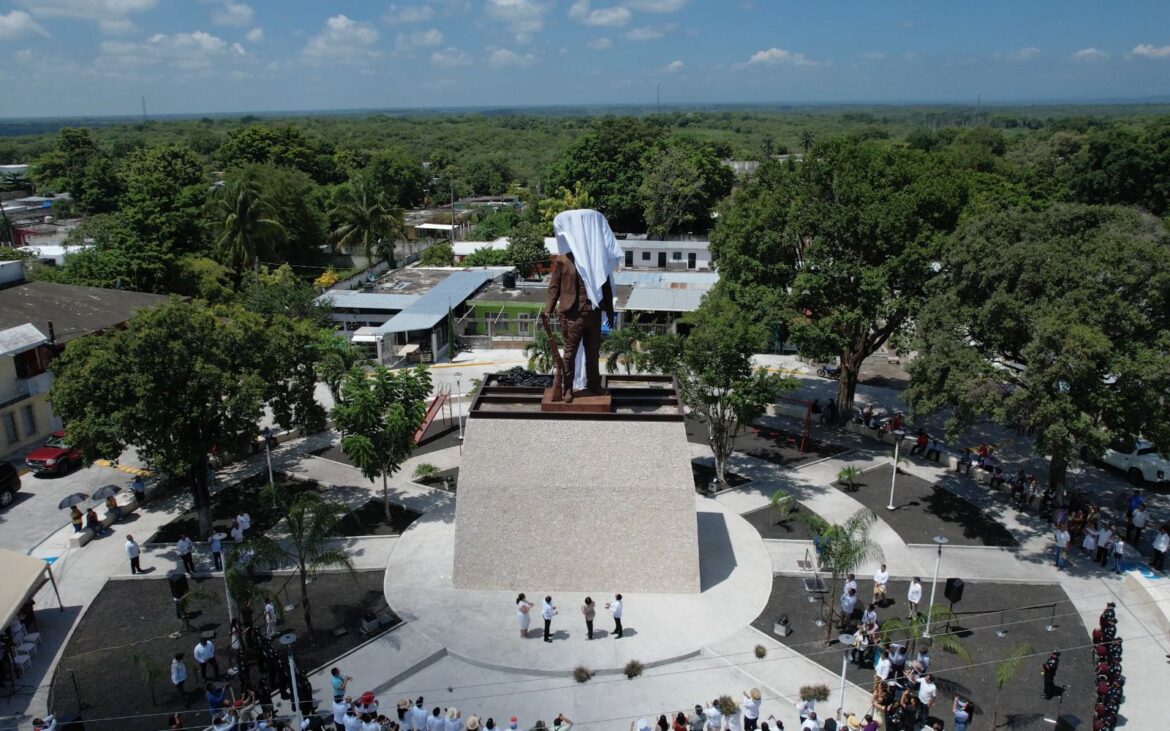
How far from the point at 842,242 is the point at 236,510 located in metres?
23.2

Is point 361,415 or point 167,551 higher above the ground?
point 361,415

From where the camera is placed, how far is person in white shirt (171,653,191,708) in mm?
16953

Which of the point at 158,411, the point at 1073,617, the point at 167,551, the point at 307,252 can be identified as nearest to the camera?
the point at 1073,617

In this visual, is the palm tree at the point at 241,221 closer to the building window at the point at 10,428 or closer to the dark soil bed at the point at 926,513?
the building window at the point at 10,428

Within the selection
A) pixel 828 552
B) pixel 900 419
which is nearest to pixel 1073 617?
pixel 828 552

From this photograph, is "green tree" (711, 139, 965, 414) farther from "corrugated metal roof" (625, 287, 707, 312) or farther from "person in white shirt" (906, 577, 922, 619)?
"corrugated metal roof" (625, 287, 707, 312)

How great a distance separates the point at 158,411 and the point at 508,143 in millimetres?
148046

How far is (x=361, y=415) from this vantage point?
23438mm

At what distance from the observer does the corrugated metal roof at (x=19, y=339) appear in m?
29.4

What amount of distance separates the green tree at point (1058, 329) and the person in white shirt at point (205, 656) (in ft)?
65.8

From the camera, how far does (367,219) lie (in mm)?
60625

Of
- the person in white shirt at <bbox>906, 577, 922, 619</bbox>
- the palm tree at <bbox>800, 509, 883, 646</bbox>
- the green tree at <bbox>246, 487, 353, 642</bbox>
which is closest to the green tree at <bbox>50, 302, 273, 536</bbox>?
the green tree at <bbox>246, 487, 353, 642</bbox>

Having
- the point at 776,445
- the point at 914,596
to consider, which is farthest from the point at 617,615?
the point at 776,445

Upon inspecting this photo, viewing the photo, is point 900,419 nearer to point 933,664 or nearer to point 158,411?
point 933,664
